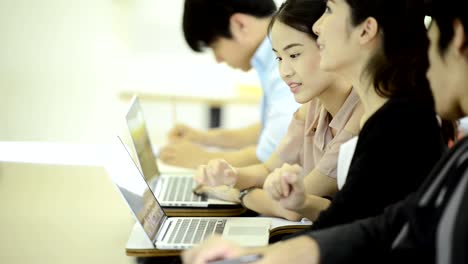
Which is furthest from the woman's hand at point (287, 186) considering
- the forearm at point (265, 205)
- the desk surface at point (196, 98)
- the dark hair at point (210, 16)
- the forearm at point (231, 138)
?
the desk surface at point (196, 98)

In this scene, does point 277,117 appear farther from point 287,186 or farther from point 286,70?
point 287,186

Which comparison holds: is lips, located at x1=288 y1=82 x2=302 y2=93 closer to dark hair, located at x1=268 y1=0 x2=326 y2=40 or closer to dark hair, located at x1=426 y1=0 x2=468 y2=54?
dark hair, located at x1=268 y1=0 x2=326 y2=40

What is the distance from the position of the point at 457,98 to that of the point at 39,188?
1.33 metres

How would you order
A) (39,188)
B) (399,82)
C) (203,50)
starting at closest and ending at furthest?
(399,82)
(39,188)
(203,50)

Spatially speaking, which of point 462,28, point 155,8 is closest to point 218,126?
point 155,8

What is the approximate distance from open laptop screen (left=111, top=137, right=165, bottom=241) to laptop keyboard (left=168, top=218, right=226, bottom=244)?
0.04 meters

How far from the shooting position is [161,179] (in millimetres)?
2088

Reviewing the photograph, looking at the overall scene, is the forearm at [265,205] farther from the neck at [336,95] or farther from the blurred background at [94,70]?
the blurred background at [94,70]

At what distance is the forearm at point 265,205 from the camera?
1509 millimetres

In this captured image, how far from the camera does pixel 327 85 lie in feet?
5.29

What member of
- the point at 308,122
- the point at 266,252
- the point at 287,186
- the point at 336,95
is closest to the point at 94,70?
the point at 308,122

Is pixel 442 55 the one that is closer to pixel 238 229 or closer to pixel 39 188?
pixel 238 229

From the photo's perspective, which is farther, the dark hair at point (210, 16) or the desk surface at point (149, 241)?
the dark hair at point (210, 16)

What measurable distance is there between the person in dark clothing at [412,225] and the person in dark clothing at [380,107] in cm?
10
